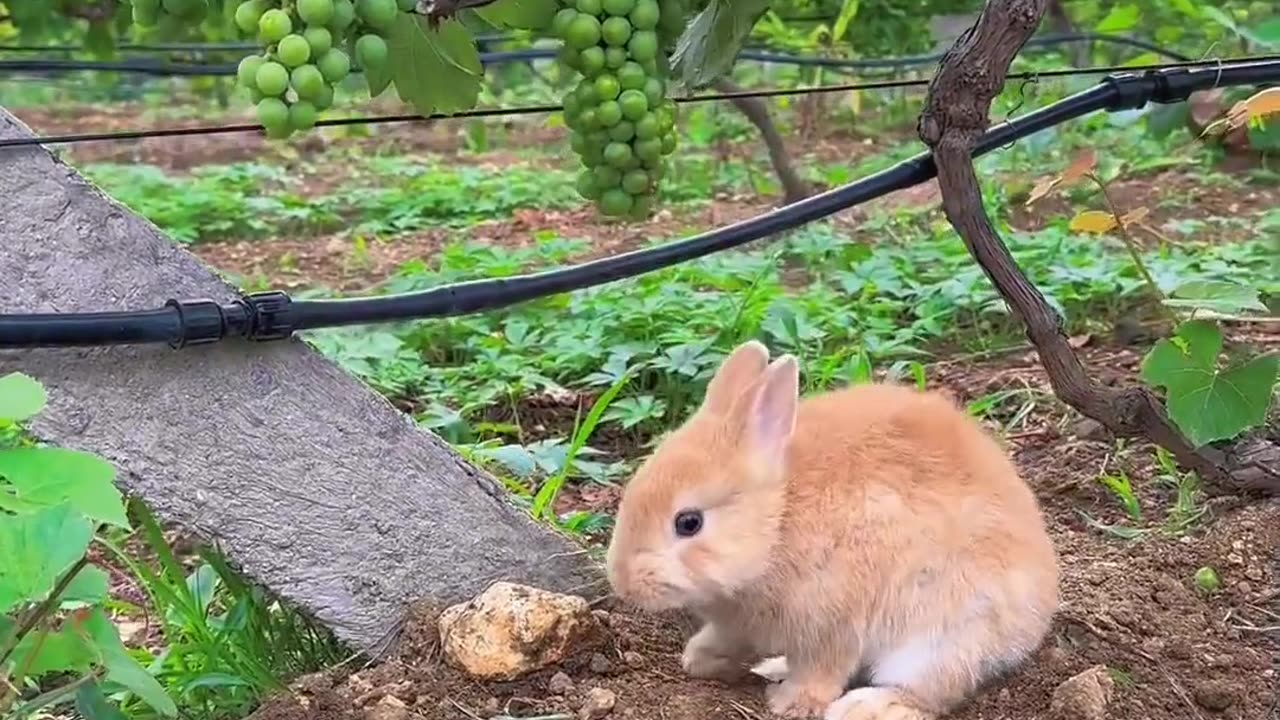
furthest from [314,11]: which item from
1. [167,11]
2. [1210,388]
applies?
[1210,388]

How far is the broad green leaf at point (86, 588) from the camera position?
1528mm

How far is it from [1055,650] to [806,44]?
20.2ft

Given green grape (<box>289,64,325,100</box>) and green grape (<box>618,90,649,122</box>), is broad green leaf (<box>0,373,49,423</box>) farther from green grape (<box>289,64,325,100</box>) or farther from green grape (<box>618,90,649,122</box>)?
green grape (<box>618,90,649,122</box>)

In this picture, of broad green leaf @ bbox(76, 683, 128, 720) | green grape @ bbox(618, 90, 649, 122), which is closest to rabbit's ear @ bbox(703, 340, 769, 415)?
green grape @ bbox(618, 90, 649, 122)

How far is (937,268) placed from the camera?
4.48 meters

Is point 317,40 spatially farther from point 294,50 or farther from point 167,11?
point 167,11

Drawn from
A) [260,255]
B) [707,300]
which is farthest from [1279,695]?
[260,255]

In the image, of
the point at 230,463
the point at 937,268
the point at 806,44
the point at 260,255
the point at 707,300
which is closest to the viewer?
the point at 230,463

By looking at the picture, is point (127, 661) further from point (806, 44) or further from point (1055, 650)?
point (806, 44)

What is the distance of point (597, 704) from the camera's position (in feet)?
6.14

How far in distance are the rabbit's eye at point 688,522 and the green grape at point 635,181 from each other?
0.44m

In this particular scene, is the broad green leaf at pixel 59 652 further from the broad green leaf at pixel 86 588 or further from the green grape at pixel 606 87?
the green grape at pixel 606 87

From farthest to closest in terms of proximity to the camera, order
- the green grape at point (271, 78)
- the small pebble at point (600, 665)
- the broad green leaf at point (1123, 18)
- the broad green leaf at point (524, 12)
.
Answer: the broad green leaf at point (1123, 18), the small pebble at point (600, 665), the broad green leaf at point (524, 12), the green grape at point (271, 78)

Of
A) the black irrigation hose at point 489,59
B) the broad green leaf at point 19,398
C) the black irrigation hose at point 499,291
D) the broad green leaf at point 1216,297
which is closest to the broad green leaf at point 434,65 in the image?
the black irrigation hose at point 499,291
